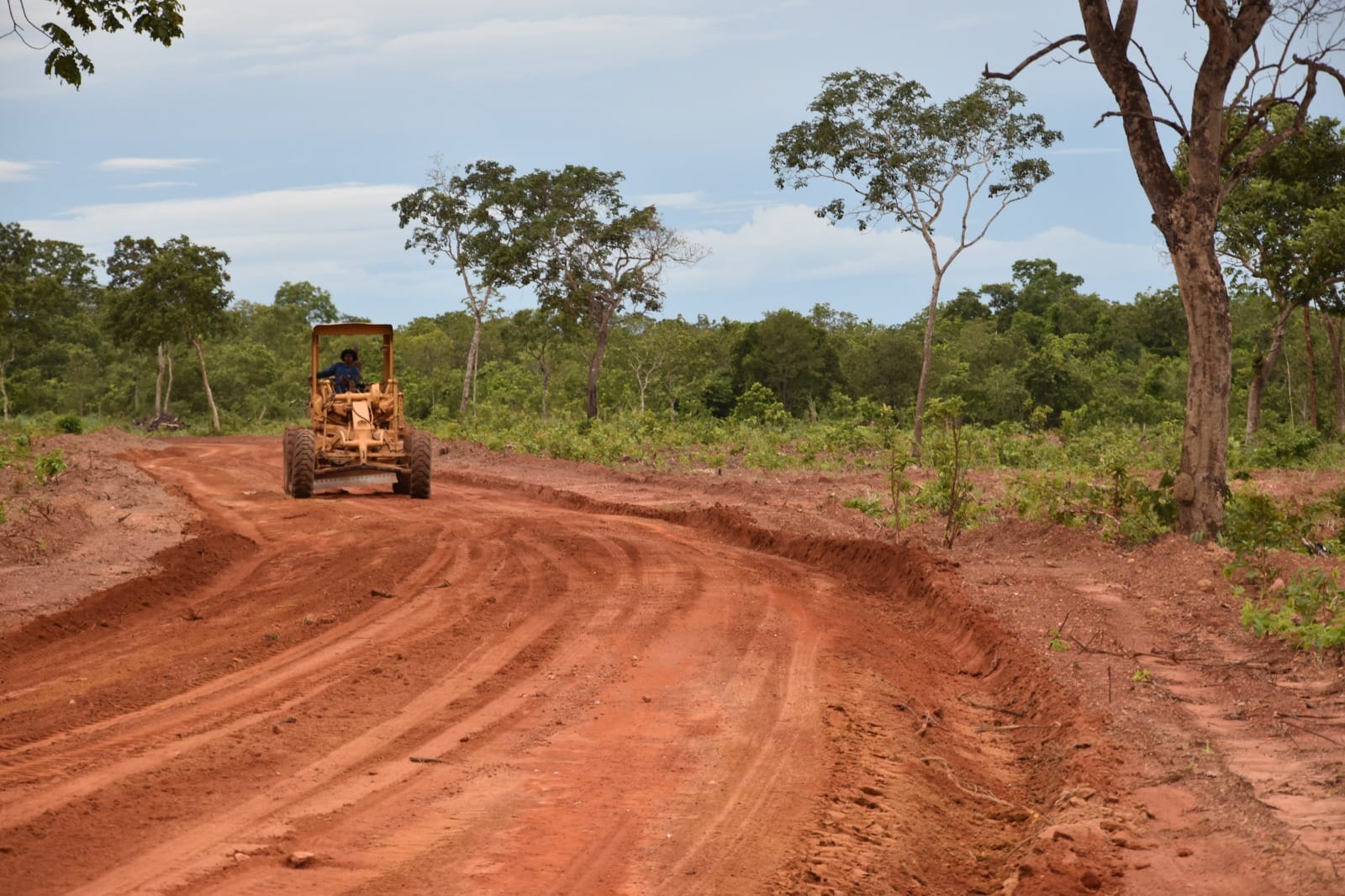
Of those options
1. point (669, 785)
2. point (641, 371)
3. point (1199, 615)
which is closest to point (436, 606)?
point (669, 785)

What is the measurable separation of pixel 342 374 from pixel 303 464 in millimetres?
1730

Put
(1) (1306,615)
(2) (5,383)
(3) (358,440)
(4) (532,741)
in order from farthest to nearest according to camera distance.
A: 1. (2) (5,383)
2. (3) (358,440)
3. (1) (1306,615)
4. (4) (532,741)

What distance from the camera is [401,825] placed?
529 centimetres

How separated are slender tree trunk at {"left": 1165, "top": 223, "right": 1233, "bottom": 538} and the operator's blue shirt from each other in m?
12.1

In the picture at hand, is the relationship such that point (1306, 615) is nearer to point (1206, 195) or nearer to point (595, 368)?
point (1206, 195)

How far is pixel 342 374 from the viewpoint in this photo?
19234mm

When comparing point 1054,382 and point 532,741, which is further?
point 1054,382

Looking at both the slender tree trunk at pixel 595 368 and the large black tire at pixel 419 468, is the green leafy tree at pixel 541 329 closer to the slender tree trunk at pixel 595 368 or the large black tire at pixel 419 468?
the slender tree trunk at pixel 595 368

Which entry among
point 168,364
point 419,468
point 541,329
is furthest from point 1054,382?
point 168,364

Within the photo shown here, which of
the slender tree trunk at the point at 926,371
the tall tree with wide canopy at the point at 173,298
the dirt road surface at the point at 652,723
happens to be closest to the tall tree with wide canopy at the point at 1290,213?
the slender tree trunk at the point at 926,371

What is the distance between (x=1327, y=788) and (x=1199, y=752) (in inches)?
31.7

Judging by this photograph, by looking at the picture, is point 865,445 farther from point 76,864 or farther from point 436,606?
point 76,864

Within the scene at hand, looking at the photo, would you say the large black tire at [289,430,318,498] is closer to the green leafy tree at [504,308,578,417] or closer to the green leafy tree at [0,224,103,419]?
the green leafy tree at [504,308,578,417]

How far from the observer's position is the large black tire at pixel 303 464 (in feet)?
59.9
